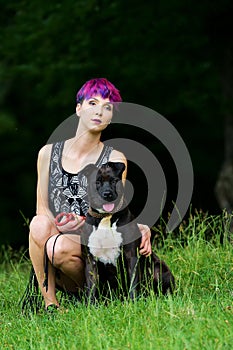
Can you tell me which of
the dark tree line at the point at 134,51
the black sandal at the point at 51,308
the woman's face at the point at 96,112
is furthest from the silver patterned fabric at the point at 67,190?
the dark tree line at the point at 134,51

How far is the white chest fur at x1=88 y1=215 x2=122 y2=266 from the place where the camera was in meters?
4.75

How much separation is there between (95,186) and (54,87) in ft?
24.6

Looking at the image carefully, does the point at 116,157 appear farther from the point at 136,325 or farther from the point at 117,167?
the point at 136,325

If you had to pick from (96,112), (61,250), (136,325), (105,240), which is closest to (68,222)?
(61,250)

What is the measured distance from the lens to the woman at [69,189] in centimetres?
498

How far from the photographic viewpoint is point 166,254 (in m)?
6.45

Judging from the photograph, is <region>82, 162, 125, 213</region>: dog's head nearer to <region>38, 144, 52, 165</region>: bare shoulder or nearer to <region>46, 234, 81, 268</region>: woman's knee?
<region>46, 234, 81, 268</region>: woman's knee

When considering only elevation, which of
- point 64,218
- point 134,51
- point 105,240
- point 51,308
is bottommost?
point 51,308

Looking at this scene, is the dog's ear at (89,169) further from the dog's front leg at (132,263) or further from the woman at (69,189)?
the dog's front leg at (132,263)

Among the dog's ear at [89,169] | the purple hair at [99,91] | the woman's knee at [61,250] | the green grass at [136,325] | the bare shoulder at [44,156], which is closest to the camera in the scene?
the green grass at [136,325]

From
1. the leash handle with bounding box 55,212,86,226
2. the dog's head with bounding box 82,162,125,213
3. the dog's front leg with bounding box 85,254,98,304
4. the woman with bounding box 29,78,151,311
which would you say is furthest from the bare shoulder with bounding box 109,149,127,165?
the dog's front leg with bounding box 85,254,98,304

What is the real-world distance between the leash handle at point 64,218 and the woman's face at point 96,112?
23.4 inches

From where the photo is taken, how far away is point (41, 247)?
5.06m

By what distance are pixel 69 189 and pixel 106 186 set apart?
0.49m
